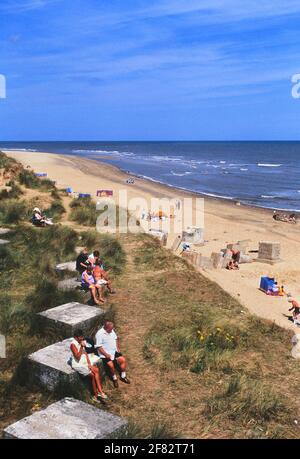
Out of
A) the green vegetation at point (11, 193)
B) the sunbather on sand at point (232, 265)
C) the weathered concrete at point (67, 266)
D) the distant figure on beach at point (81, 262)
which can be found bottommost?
the sunbather on sand at point (232, 265)

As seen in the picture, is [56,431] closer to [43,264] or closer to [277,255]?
[43,264]

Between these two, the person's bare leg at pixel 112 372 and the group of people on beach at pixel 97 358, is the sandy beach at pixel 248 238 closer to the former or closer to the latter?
the group of people on beach at pixel 97 358

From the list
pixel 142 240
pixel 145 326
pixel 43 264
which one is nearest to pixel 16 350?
pixel 145 326

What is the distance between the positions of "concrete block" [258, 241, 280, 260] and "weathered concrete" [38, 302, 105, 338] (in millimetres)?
10232

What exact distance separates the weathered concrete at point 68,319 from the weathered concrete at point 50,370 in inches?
29.4

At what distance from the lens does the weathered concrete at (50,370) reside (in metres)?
6.11

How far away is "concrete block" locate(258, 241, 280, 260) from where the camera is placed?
16969 millimetres

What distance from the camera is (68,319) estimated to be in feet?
24.6

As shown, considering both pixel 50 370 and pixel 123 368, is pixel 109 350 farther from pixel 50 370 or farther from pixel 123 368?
pixel 50 370

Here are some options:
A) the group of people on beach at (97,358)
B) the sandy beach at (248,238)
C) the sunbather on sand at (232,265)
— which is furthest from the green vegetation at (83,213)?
the group of people on beach at (97,358)

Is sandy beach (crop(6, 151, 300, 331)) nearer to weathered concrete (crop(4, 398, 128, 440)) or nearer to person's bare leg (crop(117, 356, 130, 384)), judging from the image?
person's bare leg (crop(117, 356, 130, 384))

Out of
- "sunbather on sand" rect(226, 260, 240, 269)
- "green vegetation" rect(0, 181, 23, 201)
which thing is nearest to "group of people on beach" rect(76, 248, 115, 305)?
"sunbather on sand" rect(226, 260, 240, 269)

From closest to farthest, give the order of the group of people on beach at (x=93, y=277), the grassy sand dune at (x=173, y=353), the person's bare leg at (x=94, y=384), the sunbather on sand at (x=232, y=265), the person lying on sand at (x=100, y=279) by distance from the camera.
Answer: the grassy sand dune at (x=173, y=353), the person's bare leg at (x=94, y=384), the group of people on beach at (x=93, y=277), the person lying on sand at (x=100, y=279), the sunbather on sand at (x=232, y=265)

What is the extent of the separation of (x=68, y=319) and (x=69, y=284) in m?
2.56
